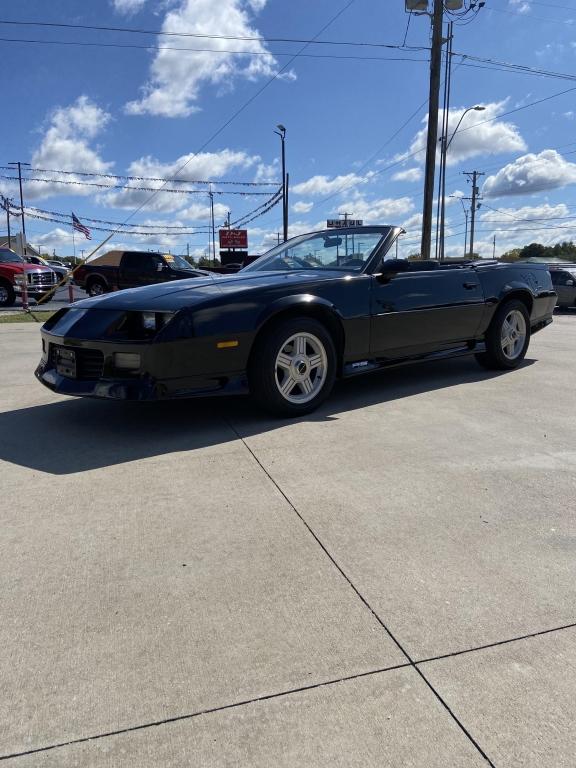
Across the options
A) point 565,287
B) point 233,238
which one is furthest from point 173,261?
point 233,238

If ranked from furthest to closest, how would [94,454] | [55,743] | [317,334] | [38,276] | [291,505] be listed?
1. [38,276]
2. [317,334]
3. [94,454]
4. [291,505]
5. [55,743]

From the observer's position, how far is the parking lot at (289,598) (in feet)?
5.18

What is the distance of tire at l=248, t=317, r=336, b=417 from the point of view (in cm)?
423

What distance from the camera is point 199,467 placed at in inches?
136

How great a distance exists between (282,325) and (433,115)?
45.3 ft

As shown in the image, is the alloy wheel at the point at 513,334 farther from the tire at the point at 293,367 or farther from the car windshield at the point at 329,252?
the tire at the point at 293,367

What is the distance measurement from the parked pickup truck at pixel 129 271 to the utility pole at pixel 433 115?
284 inches

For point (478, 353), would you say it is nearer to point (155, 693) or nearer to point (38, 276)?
point (155, 693)

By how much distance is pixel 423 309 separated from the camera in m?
5.25

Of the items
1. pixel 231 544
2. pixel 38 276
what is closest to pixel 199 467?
pixel 231 544

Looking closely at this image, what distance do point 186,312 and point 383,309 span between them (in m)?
1.75

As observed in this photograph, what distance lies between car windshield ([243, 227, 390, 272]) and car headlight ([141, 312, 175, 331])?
1.59 meters

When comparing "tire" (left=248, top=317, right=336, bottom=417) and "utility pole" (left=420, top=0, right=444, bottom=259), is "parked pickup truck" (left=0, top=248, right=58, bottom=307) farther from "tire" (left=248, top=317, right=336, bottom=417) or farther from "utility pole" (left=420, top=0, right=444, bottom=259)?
"tire" (left=248, top=317, right=336, bottom=417)

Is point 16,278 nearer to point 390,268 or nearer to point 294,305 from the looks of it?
point 390,268
